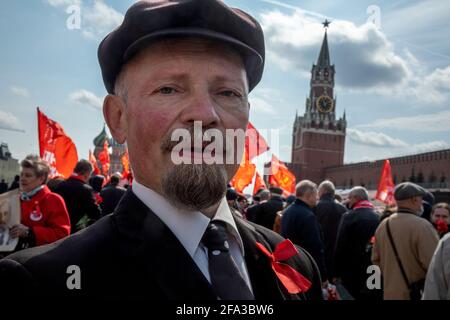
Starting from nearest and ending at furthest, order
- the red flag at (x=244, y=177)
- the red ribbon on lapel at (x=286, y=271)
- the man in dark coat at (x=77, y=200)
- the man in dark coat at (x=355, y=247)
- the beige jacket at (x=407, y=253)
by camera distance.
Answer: the red ribbon on lapel at (x=286, y=271) < the beige jacket at (x=407, y=253) < the man in dark coat at (x=77, y=200) < the man in dark coat at (x=355, y=247) < the red flag at (x=244, y=177)

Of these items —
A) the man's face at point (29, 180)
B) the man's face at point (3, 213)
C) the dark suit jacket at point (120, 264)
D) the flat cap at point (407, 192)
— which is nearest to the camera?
the dark suit jacket at point (120, 264)

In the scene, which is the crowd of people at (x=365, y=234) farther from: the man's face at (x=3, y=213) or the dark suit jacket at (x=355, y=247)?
the man's face at (x=3, y=213)

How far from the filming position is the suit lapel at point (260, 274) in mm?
1275

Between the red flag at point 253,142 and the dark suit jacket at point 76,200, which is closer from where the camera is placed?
the dark suit jacket at point 76,200

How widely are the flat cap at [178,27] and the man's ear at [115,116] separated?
0.36 feet

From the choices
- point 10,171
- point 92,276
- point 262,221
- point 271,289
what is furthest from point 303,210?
point 10,171

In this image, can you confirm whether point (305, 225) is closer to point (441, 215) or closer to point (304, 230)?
point (304, 230)

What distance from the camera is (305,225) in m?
4.86

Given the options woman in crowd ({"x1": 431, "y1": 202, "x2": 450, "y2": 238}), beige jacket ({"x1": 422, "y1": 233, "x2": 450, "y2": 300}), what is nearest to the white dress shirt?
beige jacket ({"x1": 422, "y1": 233, "x2": 450, "y2": 300})

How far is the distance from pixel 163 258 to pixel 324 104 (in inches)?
2826

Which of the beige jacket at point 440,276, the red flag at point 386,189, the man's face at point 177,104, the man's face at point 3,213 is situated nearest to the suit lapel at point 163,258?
the man's face at point 177,104

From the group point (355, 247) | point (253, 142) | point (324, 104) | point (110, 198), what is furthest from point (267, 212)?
point (324, 104)

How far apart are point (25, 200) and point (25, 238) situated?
51 centimetres

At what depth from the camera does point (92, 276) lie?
1100 mm
